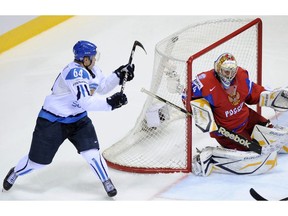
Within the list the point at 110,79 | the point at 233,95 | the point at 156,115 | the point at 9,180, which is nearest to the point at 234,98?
the point at 233,95

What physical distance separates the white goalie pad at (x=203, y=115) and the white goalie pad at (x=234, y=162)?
0.20 m

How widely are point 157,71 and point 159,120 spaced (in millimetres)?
303

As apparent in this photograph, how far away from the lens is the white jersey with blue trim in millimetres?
5484

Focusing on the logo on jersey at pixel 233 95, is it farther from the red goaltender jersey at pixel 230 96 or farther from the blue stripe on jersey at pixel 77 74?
the blue stripe on jersey at pixel 77 74

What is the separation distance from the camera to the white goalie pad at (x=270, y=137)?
5934 mm

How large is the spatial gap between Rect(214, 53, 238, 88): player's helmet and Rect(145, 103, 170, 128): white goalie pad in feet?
1.78

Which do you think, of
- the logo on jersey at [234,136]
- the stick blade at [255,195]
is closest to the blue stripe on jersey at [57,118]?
the logo on jersey at [234,136]

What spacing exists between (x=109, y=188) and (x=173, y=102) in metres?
0.69

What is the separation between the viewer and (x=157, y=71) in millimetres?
6008

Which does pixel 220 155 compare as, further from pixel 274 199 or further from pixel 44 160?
pixel 44 160

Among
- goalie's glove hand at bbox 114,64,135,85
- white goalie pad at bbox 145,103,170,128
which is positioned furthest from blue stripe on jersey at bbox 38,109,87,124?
white goalie pad at bbox 145,103,170,128

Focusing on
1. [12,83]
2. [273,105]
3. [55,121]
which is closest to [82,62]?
[55,121]

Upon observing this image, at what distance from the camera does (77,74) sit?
550 cm

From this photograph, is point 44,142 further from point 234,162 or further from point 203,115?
point 234,162
